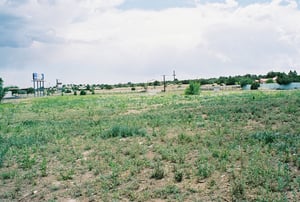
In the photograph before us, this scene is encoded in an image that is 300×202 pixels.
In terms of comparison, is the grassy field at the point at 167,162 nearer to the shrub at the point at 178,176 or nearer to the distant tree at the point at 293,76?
the shrub at the point at 178,176

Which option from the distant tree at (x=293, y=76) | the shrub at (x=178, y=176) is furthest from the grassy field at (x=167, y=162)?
the distant tree at (x=293, y=76)

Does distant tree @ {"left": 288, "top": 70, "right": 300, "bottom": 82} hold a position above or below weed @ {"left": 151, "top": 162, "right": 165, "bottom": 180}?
above

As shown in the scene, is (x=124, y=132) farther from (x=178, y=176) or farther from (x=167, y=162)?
(x=178, y=176)

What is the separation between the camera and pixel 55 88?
130 meters

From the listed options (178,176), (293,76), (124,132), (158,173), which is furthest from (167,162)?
(293,76)

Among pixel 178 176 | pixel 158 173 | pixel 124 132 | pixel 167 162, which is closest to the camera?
pixel 178 176

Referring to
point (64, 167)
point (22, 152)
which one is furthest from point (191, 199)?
point (22, 152)

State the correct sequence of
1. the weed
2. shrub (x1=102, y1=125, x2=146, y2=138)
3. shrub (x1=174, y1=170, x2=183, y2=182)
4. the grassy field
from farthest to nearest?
shrub (x1=102, y1=125, x2=146, y2=138) < the weed < shrub (x1=174, y1=170, x2=183, y2=182) < the grassy field

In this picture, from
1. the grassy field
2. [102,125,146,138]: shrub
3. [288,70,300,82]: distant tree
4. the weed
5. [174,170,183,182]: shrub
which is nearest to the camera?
the grassy field

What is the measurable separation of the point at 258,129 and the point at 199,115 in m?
5.12

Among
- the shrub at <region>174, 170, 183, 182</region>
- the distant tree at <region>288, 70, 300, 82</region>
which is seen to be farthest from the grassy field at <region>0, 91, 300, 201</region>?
the distant tree at <region>288, 70, 300, 82</region>

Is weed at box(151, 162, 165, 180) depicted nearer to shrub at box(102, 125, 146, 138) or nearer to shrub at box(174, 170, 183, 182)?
shrub at box(174, 170, 183, 182)

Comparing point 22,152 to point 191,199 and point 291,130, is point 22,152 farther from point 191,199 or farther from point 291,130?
point 291,130

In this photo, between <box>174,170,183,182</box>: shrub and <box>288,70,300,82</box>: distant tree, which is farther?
<box>288,70,300,82</box>: distant tree
